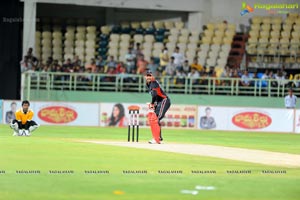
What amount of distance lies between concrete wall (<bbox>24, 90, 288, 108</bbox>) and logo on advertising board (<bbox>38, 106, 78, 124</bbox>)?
2098 millimetres

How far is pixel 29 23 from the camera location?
4169 cm

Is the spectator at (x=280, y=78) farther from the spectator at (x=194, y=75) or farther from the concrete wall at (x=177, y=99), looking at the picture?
the spectator at (x=194, y=75)

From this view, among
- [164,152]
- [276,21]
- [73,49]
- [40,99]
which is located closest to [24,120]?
[164,152]

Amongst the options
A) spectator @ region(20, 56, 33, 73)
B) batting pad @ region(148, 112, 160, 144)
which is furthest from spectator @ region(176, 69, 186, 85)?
batting pad @ region(148, 112, 160, 144)

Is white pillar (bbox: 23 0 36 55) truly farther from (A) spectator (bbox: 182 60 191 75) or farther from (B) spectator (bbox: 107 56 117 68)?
(A) spectator (bbox: 182 60 191 75)

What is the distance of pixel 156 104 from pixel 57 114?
13.4 m

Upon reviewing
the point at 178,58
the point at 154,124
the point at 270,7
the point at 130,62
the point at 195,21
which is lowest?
the point at 154,124

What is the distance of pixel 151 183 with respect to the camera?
13883mm

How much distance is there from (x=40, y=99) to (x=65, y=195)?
2611 centimetres

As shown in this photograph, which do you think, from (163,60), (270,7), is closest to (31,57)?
(163,60)

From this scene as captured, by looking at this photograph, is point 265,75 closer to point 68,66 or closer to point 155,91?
point 68,66

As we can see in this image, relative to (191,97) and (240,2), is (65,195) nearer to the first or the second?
(191,97)

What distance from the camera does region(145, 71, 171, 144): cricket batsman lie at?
2309cm

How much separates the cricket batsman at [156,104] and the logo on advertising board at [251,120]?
12.9m
